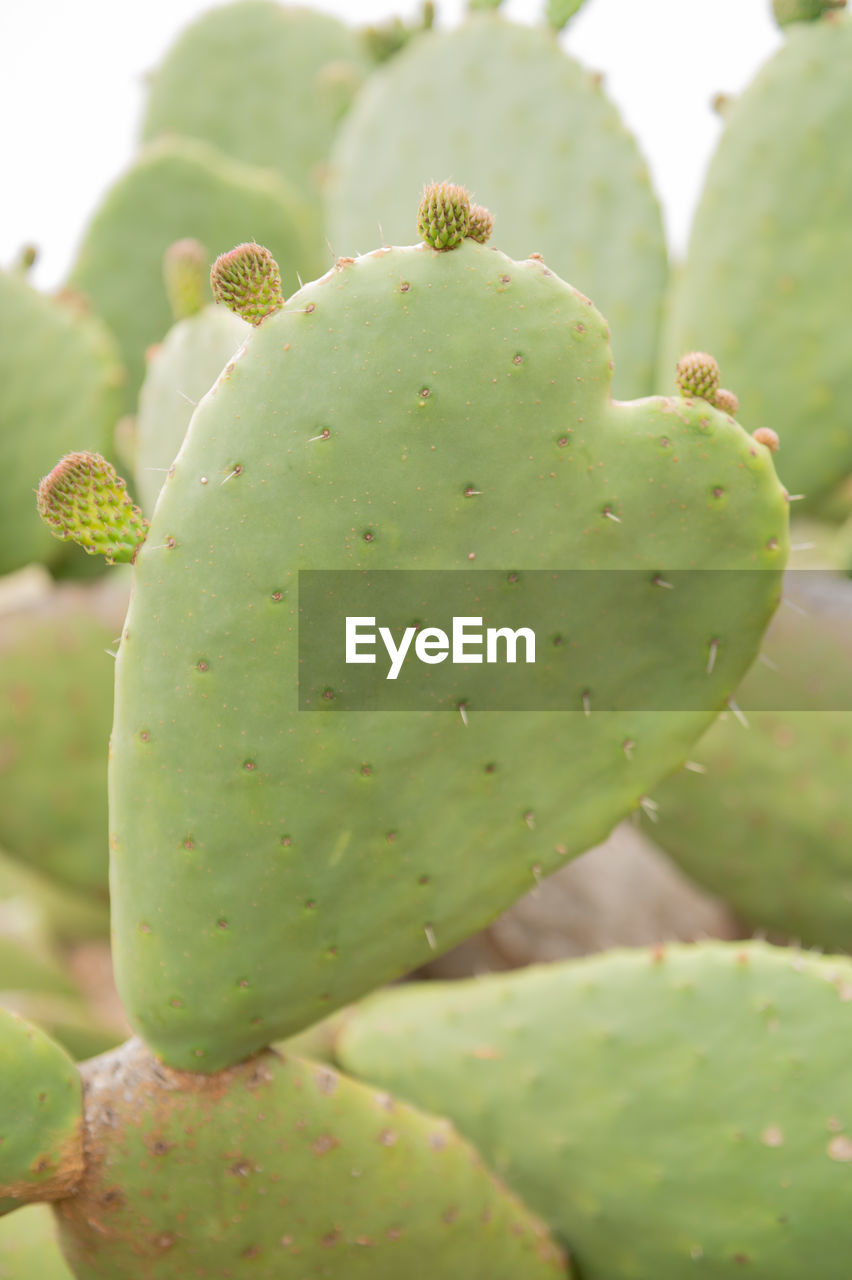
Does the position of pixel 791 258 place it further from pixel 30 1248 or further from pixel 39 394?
pixel 30 1248

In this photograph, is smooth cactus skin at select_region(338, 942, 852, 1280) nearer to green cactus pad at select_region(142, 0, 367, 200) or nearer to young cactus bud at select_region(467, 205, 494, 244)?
young cactus bud at select_region(467, 205, 494, 244)

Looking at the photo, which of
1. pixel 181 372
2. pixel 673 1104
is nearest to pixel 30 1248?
pixel 673 1104

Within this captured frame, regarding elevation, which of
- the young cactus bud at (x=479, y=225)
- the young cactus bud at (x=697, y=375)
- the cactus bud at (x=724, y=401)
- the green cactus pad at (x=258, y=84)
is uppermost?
the green cactus pad at (x=258, y=84)

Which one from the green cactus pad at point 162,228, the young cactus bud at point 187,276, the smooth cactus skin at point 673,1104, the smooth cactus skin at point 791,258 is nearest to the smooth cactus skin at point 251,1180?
the smooth cactus skin at point 673,1104

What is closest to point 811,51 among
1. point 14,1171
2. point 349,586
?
point 349,586

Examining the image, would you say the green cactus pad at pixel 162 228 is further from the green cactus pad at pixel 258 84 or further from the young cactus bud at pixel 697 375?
the young cactus bud at pixel 697 375

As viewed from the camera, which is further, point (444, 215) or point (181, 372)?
point (181, 372)

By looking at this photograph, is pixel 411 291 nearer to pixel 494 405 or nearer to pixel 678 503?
pixel 494 405

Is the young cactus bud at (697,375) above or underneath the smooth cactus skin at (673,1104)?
above
